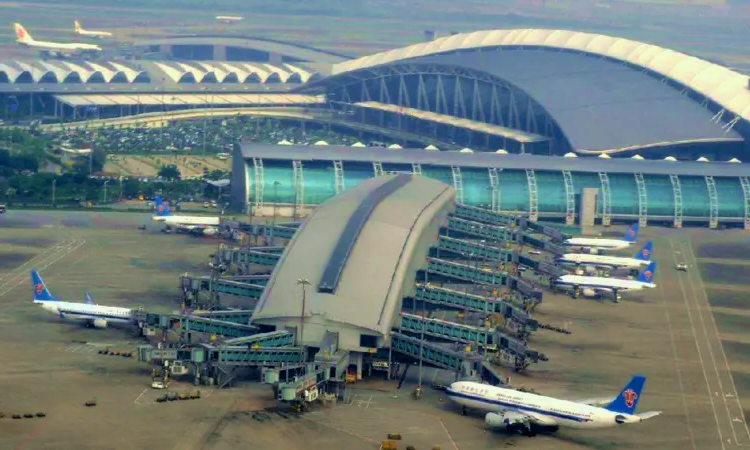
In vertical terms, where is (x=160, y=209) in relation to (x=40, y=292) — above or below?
above

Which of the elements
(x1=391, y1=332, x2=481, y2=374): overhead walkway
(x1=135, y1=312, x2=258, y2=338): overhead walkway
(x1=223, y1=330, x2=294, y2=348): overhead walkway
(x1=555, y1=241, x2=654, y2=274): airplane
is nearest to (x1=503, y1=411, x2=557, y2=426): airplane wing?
(x1=391, y1=332, x2=481, y2=374): overhead walkway

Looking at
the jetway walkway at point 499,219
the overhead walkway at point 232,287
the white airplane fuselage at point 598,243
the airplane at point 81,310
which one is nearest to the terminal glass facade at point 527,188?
the jetway walkway at point 499,219

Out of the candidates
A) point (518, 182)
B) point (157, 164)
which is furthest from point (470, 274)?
point (157, 164)

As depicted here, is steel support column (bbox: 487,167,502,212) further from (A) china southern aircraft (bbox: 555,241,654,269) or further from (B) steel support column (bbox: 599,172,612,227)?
(A) china southern aircraft (bbox: 555,241,654,269)

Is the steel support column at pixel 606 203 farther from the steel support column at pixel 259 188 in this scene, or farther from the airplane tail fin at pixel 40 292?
the airplane tail fin at pixel 40 292

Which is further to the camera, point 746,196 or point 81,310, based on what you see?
point 746,196

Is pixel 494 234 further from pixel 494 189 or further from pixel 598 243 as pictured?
pixel 494 189
